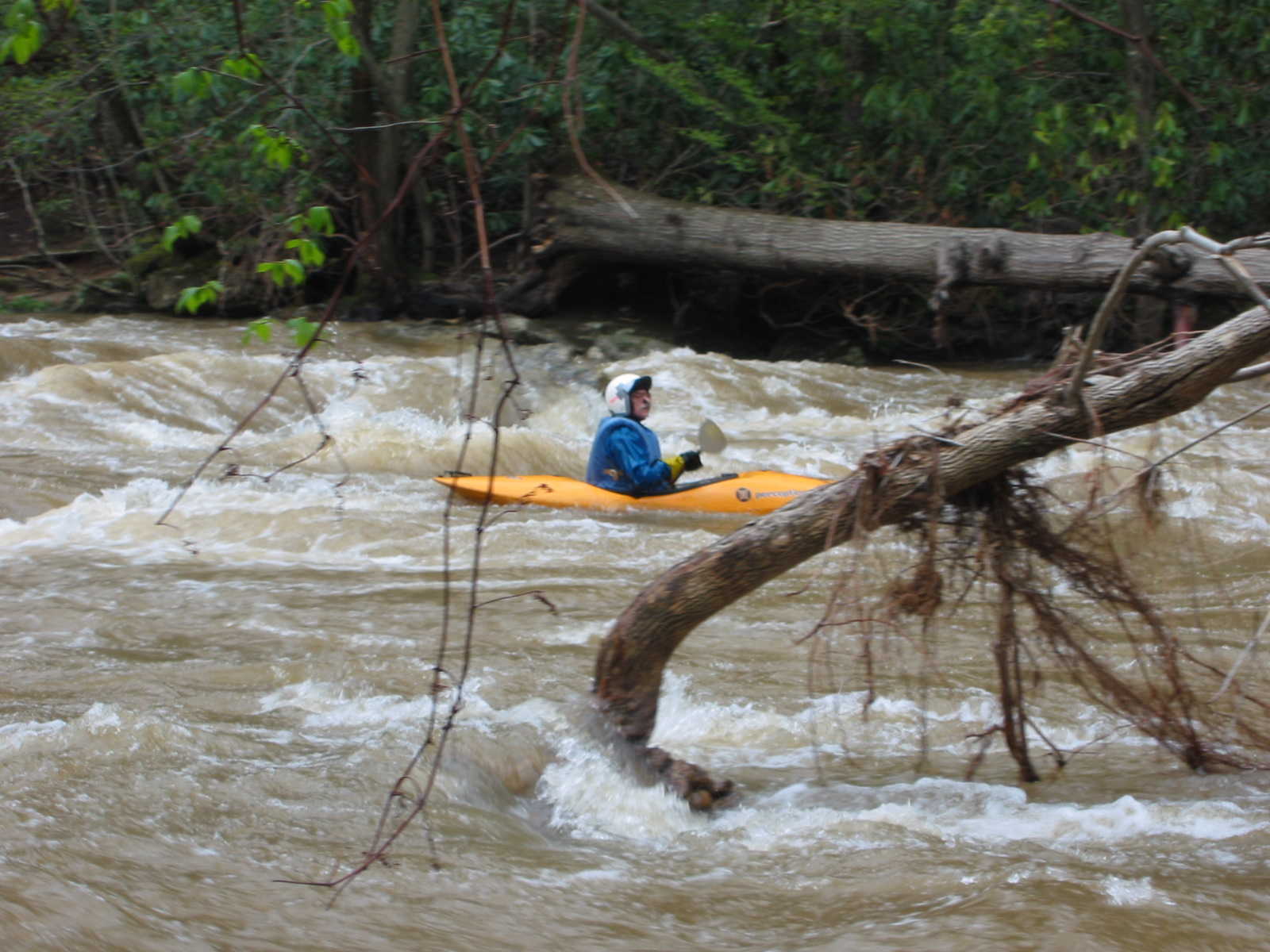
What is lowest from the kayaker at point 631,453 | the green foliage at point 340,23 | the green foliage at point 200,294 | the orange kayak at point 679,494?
the orange kayak at point 679,494

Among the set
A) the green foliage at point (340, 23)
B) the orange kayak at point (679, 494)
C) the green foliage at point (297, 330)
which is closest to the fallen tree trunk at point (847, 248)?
the orange kayak at point (679, 494)

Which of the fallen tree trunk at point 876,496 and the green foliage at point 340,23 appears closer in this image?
the green foliage at point 340,23

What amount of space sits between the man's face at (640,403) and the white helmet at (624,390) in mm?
17

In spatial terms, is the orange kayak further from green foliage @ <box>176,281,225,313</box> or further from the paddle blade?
green foliage @ <box>176,281,225,313</box>

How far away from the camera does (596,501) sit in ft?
24.1

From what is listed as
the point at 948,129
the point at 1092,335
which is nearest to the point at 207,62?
the point at 948,129

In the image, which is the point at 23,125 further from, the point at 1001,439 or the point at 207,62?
the point at 1001,439

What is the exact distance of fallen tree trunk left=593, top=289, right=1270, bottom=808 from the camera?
2871 millimetres

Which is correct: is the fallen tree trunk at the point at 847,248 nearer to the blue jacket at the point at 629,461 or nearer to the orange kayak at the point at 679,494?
the orange kayak at the point at 679,494

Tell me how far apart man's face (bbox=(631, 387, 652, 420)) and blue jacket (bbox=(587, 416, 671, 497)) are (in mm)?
59

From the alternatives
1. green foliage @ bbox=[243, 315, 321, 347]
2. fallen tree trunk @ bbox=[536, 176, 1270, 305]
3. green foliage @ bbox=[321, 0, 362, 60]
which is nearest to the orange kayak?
fallen tree trunk @ bbox=[536, 176, 1270, 305]

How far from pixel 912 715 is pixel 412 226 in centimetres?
1115

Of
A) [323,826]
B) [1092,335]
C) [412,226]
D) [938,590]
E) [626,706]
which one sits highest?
[412,226]

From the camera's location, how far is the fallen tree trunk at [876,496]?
287 cm
